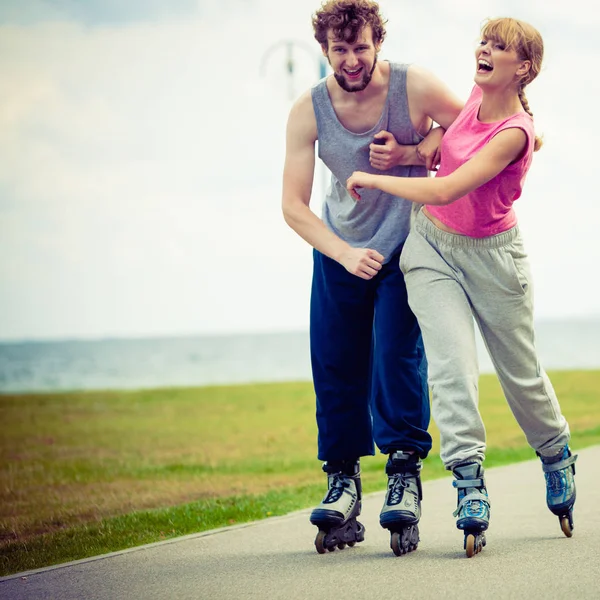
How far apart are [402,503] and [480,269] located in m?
0.95

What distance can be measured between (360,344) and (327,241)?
48 cm

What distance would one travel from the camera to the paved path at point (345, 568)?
10.7ft

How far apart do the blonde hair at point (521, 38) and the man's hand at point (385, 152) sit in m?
0.53

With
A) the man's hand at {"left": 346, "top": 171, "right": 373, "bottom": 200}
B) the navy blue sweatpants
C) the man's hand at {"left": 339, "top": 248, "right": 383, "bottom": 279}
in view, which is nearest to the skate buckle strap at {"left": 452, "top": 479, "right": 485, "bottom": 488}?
the navy blue sweatpants

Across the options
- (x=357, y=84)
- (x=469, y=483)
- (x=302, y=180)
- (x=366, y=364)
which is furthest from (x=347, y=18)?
(x=469, y=483)

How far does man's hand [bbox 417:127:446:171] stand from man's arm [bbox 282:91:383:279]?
17.9 inches

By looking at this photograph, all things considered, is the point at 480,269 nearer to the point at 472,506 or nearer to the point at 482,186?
the point at 482,186

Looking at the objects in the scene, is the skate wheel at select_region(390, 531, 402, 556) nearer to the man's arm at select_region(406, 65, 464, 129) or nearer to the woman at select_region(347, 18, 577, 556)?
the woman at select_region(347, 18, 577, 556)

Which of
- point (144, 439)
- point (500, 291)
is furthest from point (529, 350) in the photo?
point (144, 439)

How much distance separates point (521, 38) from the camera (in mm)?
3686

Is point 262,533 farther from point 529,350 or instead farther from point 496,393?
point 496,393

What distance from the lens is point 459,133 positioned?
385 cm

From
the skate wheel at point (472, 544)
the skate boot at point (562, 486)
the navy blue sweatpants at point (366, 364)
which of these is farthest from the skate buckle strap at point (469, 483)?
the skate boot at point (562, 486)

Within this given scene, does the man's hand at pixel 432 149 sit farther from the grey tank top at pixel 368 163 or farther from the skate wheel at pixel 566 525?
the skate wheel at pixel 566 525
